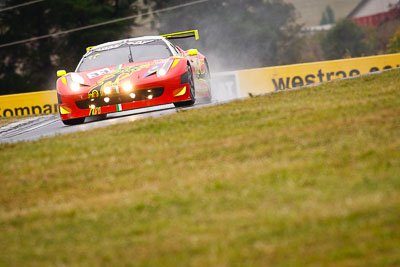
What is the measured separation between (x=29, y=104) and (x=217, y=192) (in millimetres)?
17143

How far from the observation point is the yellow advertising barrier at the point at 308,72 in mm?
19312

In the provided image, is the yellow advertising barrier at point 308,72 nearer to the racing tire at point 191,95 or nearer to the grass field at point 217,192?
the racing tire at point 191,95

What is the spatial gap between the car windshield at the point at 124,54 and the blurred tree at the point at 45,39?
40835 millimetres

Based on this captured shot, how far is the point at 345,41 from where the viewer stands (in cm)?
7719

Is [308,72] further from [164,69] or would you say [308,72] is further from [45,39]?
[45,39]

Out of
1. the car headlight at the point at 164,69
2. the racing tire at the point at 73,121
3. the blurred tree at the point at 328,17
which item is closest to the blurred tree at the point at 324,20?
the blurred tree at the point at 328,17

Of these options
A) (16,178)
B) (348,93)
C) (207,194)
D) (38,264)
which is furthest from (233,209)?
(348,93)

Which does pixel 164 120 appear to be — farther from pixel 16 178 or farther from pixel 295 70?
pixel 295 70

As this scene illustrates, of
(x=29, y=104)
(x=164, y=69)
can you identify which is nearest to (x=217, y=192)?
(x=164, y=69)

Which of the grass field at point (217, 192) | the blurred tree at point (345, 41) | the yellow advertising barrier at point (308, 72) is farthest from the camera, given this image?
the blurred tree at point (345, 41)

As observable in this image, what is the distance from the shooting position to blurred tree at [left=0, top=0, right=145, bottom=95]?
5206 centimetres

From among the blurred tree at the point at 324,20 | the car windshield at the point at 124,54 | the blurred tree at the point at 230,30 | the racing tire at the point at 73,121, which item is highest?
the car windshield at the point at 124,54

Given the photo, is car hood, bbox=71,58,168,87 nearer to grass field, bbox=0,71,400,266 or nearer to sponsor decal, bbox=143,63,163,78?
sponsor decal, bbox=143,63,163,78

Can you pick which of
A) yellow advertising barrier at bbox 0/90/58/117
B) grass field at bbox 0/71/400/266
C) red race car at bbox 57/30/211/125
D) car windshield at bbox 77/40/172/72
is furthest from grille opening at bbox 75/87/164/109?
yellow advertising barrier at bbox 0/90/58/117
